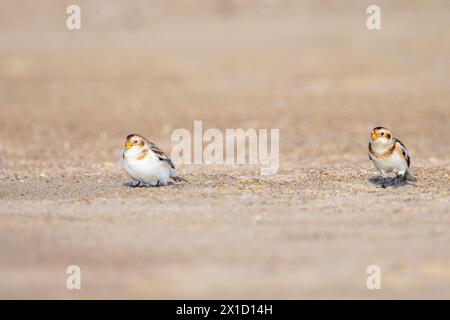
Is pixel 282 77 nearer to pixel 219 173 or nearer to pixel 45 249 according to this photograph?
pixel 219 173

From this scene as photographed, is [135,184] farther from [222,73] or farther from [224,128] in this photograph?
[222,73]

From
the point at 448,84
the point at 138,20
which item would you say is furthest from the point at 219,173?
the point at 138,20

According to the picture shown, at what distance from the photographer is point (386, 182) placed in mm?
11148

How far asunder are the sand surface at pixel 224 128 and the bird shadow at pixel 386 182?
94mm

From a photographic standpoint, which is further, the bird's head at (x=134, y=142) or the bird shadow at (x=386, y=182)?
the bird shadow at (x=386, y=182)

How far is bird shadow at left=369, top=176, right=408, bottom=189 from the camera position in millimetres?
10883

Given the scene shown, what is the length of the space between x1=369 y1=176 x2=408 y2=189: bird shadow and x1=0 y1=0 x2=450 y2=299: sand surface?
9 centimetres

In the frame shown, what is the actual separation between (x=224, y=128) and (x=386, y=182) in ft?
28.0

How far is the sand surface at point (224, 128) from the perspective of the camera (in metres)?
7.32

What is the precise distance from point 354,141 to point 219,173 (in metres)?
5.29

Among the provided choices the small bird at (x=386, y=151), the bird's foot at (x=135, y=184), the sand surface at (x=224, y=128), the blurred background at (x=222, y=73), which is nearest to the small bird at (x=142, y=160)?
the sand surface at (x=224, y=128)

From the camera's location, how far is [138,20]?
32.4m

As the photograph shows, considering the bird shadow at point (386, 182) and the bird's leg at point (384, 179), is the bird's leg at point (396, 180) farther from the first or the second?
the bird's leg at point (384, 179)

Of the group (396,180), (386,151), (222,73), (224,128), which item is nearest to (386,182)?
(396,180)
